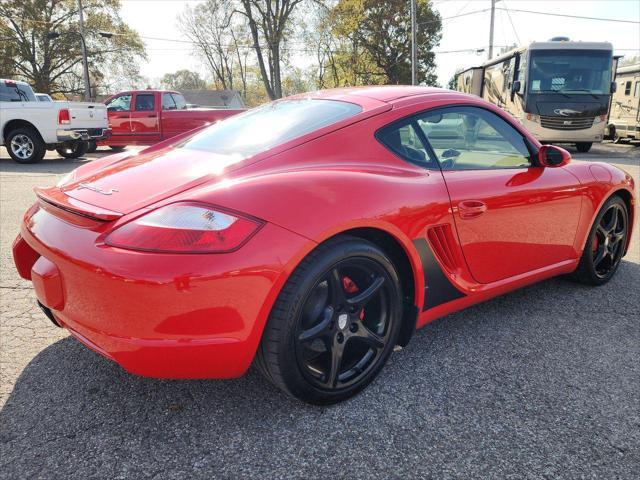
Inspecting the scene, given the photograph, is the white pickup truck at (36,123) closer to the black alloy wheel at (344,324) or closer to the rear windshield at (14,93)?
the rear windshield at (14,93)

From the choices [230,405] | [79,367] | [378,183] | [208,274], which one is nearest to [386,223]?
[378,183]

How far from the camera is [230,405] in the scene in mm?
2137

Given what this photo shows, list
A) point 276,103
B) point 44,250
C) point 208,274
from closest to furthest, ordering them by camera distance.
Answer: point 208,274 → point 44,250 → point 276,103

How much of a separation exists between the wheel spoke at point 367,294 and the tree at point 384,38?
127ft

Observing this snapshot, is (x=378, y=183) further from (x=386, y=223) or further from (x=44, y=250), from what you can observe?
(x=44, y=250)

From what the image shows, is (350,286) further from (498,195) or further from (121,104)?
(121,104)

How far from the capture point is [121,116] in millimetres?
14023

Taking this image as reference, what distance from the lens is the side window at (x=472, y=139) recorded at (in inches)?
102

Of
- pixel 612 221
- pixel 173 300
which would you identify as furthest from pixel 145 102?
pixel 173 300

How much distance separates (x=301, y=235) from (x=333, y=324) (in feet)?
1.48

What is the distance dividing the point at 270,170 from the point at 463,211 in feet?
3.31

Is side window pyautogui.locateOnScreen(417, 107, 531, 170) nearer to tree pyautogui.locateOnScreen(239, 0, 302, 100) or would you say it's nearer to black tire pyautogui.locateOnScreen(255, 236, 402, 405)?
black tire pyautogui.locateOnScreen(255, 236, 402, 405)

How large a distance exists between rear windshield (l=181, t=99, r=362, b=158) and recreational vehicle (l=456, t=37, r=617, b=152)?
1296 cm

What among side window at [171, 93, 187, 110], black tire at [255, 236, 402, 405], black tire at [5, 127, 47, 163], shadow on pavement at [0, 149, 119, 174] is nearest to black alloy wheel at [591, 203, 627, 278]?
black tire at [255, 236, 402, 405]
